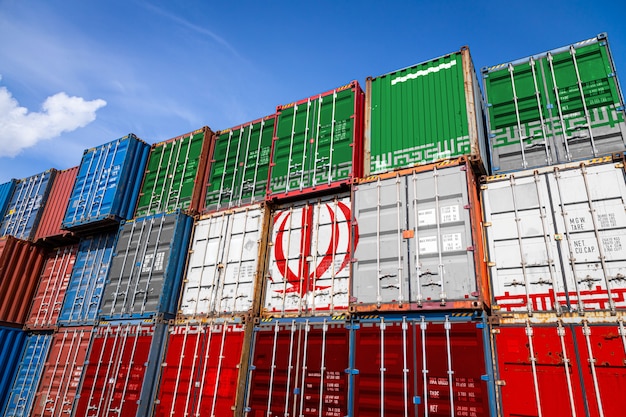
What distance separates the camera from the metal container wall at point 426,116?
10.4m

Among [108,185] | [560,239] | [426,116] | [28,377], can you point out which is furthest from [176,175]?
[560,239]

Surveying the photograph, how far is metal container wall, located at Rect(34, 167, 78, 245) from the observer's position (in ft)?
56.2

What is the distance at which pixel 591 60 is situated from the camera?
1013 cm

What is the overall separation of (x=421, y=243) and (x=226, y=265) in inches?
232

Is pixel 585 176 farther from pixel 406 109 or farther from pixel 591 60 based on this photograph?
pixel 406 109

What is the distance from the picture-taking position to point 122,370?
1195 centimetres

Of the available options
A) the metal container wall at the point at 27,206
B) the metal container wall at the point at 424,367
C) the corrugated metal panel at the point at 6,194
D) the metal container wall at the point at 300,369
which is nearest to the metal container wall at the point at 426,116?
the metal container wall at the point at 424,367

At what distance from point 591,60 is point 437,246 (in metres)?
6.04

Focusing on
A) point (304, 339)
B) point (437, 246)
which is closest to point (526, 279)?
point (437, 246)

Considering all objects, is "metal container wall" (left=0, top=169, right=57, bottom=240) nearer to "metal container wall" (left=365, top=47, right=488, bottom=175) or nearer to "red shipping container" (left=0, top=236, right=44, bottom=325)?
"red shipping container" (left=0, top=236, right=44, bottom=325)

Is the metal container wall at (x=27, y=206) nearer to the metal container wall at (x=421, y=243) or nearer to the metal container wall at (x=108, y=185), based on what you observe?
the metal container wall at (x=108, y=185)

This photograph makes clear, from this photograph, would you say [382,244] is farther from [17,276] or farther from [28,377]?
[17,276]

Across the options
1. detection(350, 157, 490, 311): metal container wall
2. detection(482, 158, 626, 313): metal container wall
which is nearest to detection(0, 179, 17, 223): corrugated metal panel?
detection(350, 157, 490, 311): metal container wall

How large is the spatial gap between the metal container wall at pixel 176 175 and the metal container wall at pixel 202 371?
4503mm
